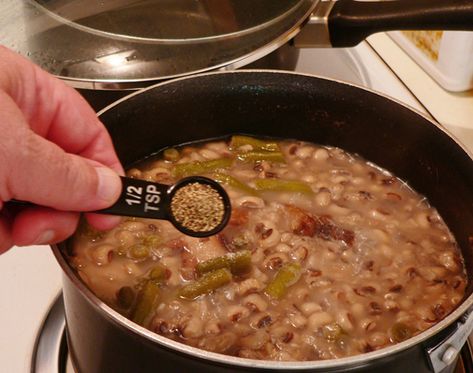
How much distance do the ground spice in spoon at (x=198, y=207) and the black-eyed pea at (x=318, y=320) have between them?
29cm

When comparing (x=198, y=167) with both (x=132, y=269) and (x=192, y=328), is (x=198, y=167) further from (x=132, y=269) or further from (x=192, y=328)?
(x=192, y=328)

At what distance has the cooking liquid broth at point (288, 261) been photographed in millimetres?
1176

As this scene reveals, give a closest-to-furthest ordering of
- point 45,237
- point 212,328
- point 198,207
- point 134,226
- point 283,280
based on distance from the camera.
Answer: point 45,237, point 198,207, point 212,328, point 283,280, point 134,226

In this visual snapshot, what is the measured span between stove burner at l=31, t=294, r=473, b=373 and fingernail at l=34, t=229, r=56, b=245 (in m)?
0.36

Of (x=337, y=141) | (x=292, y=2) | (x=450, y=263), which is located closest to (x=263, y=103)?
(x=337, y=141)

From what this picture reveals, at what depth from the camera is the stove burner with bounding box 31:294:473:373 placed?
1.21 m

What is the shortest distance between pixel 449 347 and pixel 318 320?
11.7 inches

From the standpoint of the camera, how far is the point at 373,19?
4.87ft

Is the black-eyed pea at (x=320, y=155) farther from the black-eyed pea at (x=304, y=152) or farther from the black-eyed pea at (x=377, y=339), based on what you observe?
the black-eyed pea at (x=377, y=339)

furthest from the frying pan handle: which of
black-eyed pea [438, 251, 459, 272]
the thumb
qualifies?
the thumb

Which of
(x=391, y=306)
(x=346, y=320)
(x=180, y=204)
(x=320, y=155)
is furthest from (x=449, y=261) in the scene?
(x=180, y=204)

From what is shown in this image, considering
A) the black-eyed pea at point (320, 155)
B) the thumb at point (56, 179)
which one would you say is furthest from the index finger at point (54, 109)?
the black-eyed pea at point (320, 155)

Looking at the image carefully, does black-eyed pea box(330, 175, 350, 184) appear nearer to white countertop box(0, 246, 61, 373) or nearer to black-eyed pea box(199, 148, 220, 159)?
black-eyed pea box(199, 148, 220, 159)

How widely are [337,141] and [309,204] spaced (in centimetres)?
20
